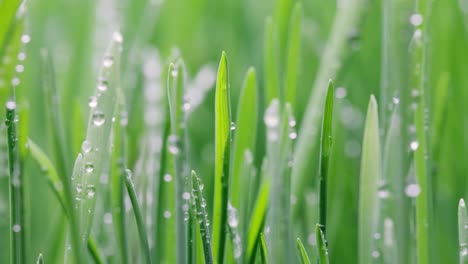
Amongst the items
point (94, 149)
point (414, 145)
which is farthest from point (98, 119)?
point (414, 145)

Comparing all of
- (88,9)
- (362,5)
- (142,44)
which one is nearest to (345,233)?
(362,5)

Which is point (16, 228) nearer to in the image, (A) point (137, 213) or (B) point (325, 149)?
(A) point (137, 213)

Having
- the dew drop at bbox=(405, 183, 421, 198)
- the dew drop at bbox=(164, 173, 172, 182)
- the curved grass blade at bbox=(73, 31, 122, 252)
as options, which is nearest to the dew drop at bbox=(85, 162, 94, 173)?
the curved grass blade at bbox=(73, 31, 122, 252)

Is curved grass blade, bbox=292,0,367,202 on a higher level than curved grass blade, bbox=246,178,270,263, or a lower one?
higher

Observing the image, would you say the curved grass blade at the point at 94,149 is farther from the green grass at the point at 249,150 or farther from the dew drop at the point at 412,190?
the dew drop at the point at 412,190

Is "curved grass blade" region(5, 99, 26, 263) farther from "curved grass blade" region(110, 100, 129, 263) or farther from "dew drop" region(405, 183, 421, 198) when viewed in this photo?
"dew drop" region(405, 183, 421, 198)
